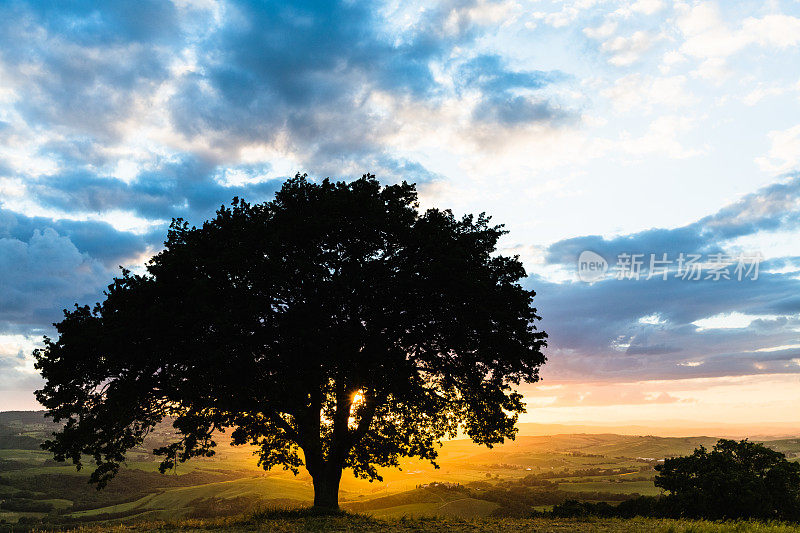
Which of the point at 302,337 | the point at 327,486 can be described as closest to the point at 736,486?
the point at 327,486

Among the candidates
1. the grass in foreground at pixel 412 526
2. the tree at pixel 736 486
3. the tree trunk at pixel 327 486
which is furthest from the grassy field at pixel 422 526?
the tree at pixel 736 486

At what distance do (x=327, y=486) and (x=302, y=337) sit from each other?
1069 centimetres

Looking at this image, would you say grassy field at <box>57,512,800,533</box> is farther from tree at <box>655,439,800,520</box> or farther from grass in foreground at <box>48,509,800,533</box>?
tree at <box>655,439,800,520</box>

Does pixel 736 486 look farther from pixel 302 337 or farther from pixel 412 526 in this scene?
pixel 302 337

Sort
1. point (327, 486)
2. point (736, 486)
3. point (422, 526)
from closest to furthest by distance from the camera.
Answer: point (422, 526) → point (327, 486) → point (736, 486)

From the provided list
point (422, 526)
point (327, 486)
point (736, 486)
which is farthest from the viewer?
point (736, 486)

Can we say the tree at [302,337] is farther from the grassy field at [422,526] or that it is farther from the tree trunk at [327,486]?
the grassy field at [422,526]

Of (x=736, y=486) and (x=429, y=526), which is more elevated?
(x=429, y=526)

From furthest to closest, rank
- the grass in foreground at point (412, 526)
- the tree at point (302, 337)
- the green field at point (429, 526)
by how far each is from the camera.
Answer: the tree at point (302, 337)
the grass in foreground at point (412, 526)
the green field at point (429, 526)

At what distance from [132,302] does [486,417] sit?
21.7m

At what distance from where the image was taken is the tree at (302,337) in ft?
85.6

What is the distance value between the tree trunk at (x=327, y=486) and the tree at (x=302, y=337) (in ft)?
0.38

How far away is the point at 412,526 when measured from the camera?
Result: 2328cm

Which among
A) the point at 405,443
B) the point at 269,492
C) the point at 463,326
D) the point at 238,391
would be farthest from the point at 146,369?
the point at 269,492
